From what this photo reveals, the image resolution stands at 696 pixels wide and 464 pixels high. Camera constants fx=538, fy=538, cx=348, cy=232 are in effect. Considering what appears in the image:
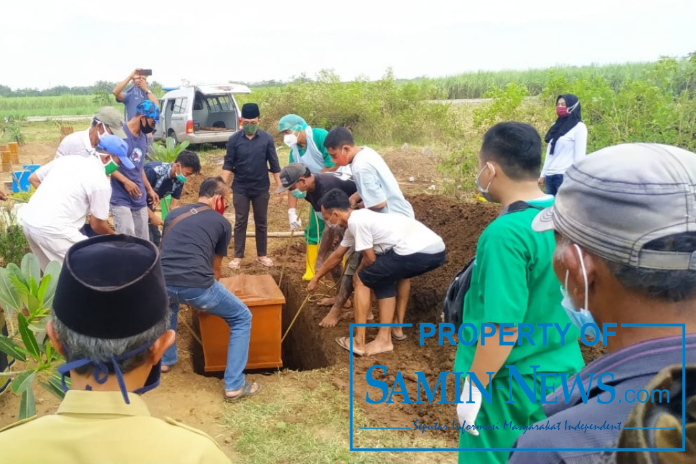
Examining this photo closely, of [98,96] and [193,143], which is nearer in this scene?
[193,143]

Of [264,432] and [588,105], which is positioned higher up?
[588,105]

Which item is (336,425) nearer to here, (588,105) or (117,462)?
(117,462)

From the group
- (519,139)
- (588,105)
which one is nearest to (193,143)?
(588,105)

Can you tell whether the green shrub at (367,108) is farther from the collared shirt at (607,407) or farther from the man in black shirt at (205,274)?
the collared shirt at (607,407)

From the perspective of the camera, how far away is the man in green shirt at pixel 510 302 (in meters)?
1.99

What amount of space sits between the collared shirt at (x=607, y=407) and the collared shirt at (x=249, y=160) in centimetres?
570

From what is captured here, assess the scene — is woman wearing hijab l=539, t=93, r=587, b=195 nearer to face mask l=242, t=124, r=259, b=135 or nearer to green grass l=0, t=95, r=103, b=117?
face mask l=242, t=124, r=259, b=135

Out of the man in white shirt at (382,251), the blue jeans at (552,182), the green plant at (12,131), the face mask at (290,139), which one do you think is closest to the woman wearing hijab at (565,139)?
the blue jeans at (552,182)

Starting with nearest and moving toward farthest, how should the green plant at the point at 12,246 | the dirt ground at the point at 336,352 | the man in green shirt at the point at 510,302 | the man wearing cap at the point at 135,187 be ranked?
the man in green shirt at the point at 510,302
the dirt ground at the point at 336,352
the man wearing cap at the point at 135,187
the green plant at the point at 12,246

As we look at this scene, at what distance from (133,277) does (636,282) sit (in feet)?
3.70

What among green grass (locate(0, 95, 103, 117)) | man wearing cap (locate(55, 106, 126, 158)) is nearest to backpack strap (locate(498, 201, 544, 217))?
man wearing cap (locate(55, 106, 126, 158))

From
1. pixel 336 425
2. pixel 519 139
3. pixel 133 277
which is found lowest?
pixel 336 425

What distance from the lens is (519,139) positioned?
2158 millimetres

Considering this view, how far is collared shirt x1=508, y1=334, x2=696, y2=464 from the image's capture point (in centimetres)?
95
